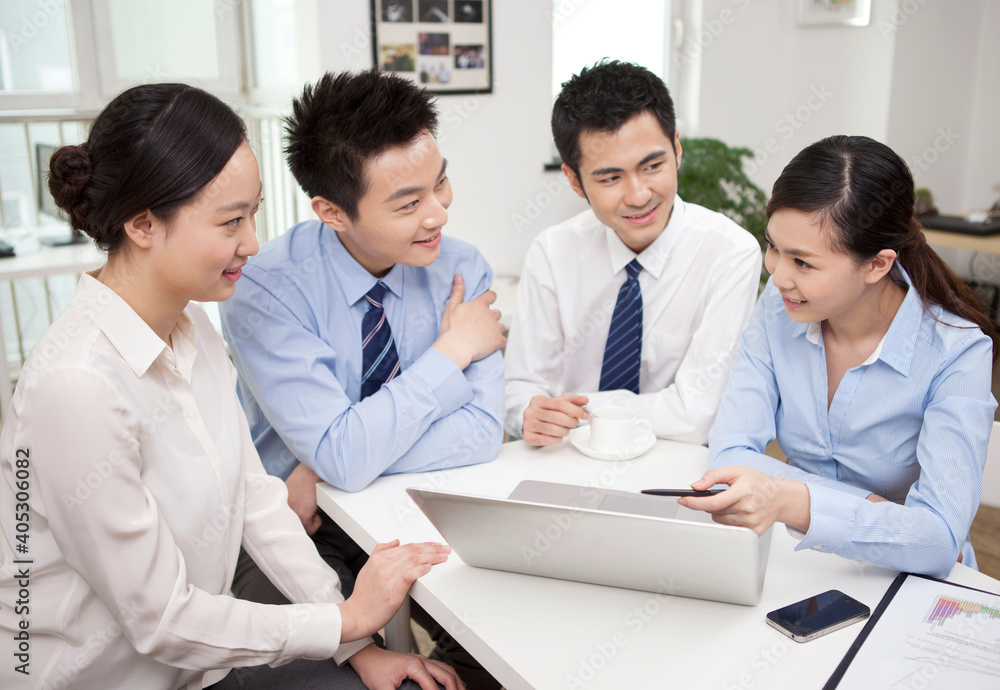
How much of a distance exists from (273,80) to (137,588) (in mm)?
3098

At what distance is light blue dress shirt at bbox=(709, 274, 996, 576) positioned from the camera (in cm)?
104

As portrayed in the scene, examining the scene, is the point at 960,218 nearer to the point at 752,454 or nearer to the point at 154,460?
the point at 752,454

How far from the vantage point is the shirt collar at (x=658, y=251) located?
1.80 meters

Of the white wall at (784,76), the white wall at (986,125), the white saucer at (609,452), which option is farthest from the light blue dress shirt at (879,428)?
the white wall at (986,125)

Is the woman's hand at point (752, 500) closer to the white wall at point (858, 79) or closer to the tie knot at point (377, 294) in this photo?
the tie knot at point (377, 294)

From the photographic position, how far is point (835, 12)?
12.9 feet

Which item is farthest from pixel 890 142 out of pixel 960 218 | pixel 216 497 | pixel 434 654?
pixel 216 497

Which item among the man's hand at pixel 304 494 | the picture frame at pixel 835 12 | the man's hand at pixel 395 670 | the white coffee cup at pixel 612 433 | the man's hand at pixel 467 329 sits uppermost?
the picture frame at pixel 835 12

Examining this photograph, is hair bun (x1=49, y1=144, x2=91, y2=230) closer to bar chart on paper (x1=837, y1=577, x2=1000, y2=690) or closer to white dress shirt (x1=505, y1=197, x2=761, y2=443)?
white dress shirt (x1=505, y1=197, x2=761, y2=443)

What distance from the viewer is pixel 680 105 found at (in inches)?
162

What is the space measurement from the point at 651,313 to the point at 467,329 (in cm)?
51

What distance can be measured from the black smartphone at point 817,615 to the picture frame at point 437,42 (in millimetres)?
2643

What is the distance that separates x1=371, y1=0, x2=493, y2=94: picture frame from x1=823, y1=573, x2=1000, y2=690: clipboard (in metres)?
2.64

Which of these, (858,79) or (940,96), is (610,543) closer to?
(858,79)
